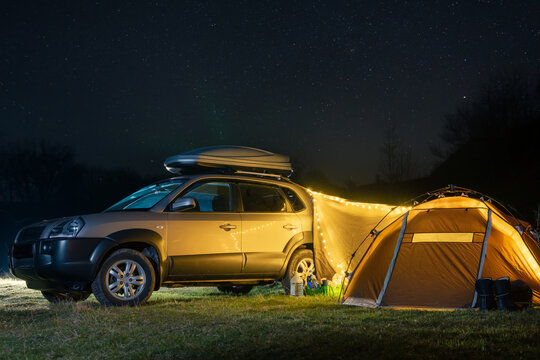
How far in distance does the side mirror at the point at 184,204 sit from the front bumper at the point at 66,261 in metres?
1.09

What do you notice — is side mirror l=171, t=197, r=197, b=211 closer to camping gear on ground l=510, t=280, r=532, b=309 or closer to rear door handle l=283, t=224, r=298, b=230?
rear door handle l=283, t=224, r=298, b=230

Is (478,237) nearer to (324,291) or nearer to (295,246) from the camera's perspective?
(324,291)

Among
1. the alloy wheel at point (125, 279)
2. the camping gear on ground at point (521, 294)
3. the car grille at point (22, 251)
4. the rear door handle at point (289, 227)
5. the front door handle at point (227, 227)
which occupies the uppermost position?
the front door handle at point (227, 227)

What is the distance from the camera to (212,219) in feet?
30.2

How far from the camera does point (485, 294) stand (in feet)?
26.0

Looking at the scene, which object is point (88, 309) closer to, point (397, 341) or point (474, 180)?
point (397, 341)

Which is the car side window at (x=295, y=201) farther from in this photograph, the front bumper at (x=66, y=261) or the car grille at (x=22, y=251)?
the car grille at (x=22, y=251)

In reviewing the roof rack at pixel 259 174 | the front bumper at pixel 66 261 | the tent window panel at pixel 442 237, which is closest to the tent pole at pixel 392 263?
the tent window panel at pixel 442 237

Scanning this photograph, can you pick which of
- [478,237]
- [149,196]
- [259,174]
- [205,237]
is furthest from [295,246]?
[478,237]

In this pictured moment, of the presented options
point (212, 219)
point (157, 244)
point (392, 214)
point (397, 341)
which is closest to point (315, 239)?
point (392, 214)

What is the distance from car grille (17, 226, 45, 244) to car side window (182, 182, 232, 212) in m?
2.28

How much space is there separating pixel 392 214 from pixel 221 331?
17.2ft

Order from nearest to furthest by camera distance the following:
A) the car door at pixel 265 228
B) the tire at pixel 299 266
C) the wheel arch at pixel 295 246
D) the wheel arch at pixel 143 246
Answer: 1. the wheel arch at pixel 143 246
2. the car door at pixel 265 228
3. the wheel arch at pixel 295 246
4. the tire at pixel 299 266

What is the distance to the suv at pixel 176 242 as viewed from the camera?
8.19 meters
